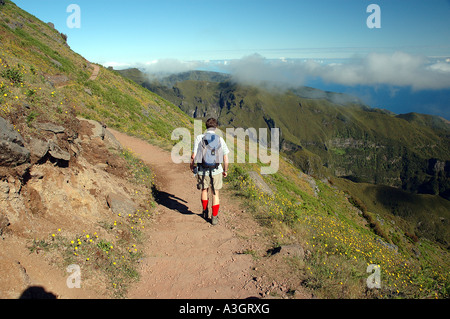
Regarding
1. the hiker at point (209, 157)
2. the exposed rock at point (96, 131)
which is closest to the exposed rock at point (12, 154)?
the hiker at point (209, 157)

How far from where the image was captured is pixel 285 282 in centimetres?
A: 608

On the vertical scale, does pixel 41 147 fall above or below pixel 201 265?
above

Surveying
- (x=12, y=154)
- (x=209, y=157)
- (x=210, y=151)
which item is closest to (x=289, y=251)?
(x=209, y=157)

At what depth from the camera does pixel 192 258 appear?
23.1ft

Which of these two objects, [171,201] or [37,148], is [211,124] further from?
[171,201]

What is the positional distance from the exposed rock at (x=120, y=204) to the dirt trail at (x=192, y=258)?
3.43ft

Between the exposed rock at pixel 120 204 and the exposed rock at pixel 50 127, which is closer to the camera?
the exposed rock at pixel 50 127

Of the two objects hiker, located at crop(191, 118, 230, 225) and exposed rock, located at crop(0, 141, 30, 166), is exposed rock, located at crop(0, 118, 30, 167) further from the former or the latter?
hiker, located at crop(191, 118, 230, 225)

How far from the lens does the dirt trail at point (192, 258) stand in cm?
577

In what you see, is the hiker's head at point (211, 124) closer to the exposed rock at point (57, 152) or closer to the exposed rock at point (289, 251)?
the exposed rock at point (289, 251)

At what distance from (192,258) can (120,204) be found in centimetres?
350
